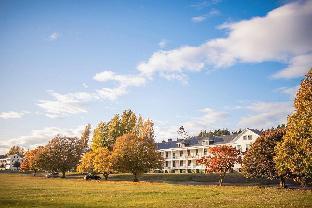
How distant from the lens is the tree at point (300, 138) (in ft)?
102

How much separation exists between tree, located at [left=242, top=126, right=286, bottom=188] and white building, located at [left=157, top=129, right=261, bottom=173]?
4100 cm

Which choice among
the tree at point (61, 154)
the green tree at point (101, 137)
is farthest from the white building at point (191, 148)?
the tree at point (61, 154)

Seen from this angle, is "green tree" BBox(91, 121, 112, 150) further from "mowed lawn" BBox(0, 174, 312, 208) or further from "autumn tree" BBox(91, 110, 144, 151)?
"mowed lawn" BBox(0, 174, 312, 208)

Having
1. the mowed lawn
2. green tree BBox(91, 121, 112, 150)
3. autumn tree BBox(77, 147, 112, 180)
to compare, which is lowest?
the mowed lawn

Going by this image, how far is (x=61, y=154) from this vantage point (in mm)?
98625

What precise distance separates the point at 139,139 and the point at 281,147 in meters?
40.0

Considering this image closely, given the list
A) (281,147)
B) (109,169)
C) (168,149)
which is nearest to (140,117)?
(168,149)

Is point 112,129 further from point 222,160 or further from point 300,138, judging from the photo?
point 300,138

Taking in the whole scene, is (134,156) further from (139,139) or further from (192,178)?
(192,178)

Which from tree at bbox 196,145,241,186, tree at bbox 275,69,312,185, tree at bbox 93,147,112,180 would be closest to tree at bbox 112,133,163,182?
tree at bbox 93,147,112,180

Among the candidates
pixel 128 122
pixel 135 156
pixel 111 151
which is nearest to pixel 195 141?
pixel 128 122

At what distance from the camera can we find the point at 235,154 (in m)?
58.7

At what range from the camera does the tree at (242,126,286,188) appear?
2029 inches

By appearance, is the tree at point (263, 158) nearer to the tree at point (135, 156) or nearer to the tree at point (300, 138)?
the tree at point (300, 138)
